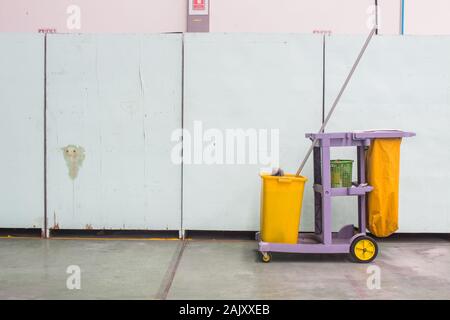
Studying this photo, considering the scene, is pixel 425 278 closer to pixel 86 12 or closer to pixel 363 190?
pixel 363 190

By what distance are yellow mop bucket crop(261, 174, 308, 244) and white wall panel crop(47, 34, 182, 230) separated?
105 cm

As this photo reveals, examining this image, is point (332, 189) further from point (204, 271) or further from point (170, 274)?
point (170, 274)

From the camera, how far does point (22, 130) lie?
3.95m

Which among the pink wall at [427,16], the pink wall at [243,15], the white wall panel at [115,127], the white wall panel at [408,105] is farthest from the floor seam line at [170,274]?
the pink wall at [427,16]

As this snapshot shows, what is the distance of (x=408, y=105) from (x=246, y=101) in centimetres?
146

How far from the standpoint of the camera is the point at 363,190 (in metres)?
3.21

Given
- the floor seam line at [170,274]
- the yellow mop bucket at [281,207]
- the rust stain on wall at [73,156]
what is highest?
the rust stain on wall at [73,156]

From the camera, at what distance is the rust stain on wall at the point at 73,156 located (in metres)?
3.95

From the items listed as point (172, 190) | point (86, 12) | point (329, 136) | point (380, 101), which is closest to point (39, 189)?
point (172, 190)

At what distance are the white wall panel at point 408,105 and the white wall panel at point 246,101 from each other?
0.22 metres

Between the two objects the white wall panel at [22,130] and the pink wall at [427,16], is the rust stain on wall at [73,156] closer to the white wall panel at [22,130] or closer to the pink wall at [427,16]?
the white wall panel at [22,130]

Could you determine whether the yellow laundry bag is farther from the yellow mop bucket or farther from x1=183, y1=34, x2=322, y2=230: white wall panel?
x1=183, y1=34, x2=322, y2=230: white wall panel

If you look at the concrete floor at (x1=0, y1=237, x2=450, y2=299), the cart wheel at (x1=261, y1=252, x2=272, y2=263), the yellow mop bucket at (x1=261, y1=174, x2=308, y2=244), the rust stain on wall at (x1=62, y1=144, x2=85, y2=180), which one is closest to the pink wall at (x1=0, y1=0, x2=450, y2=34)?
the rust stain on wall at (x1=62, y1=144, x2=85, y2=180)

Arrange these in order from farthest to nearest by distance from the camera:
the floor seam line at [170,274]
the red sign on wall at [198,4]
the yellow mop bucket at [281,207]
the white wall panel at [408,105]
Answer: the red sign on wall at [198,4] → the white wall panel at [408,105] → the yellow mop bucket at [281,207] → the floor seam line at [170,274]
